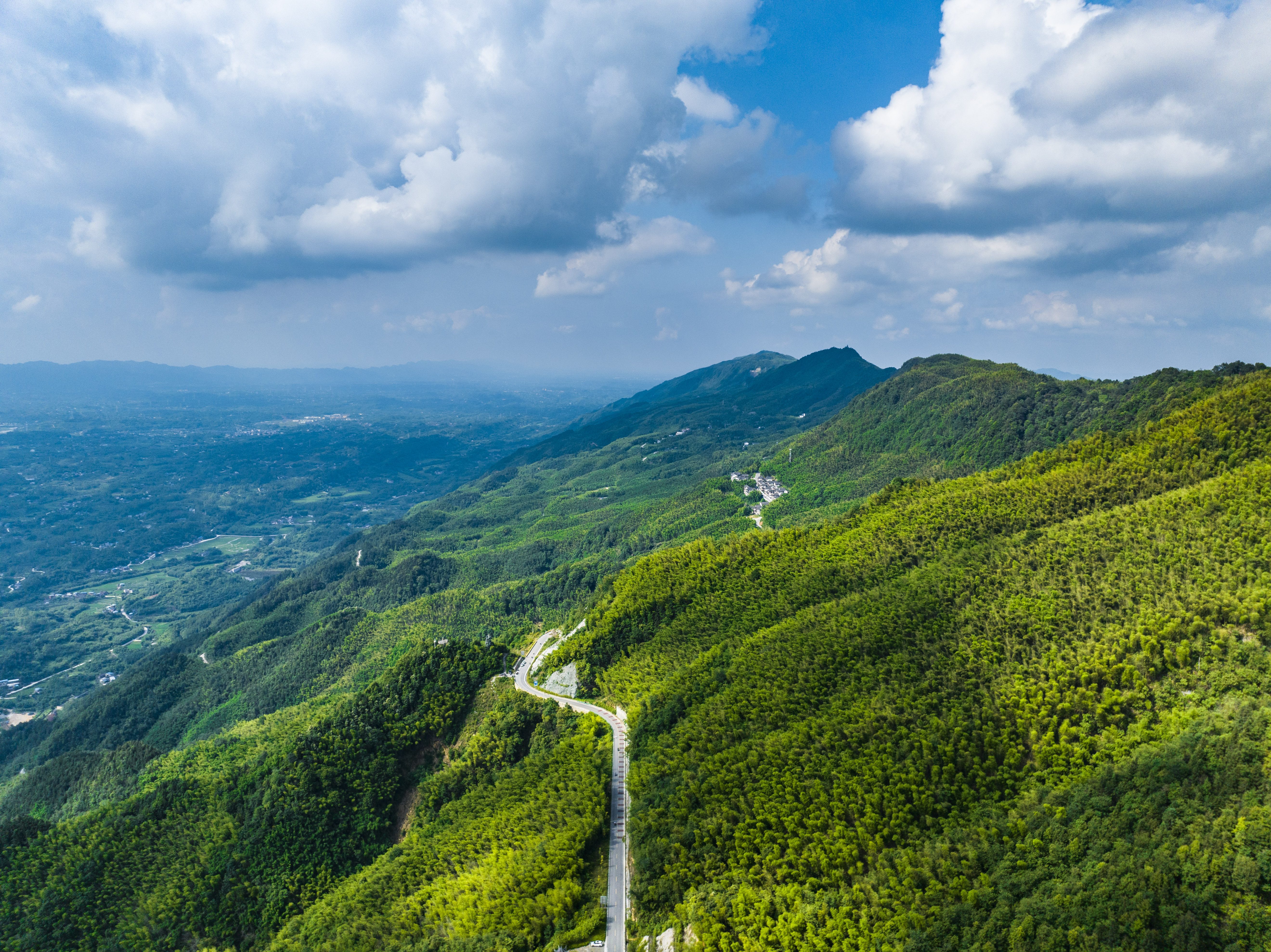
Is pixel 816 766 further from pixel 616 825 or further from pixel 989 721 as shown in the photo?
pixel 616 825

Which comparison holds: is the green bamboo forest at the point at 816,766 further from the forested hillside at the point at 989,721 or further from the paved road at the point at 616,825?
the paved road at the point at 616,825

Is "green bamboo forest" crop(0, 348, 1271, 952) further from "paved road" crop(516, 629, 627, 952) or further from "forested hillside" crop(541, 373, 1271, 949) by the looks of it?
"paved road" crop(516, 629, 627, 952)

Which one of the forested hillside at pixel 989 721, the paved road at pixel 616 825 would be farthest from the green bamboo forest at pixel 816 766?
the paved road at pixel 616 825

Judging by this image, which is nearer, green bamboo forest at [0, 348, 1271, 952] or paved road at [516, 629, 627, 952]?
green bamboo forest at [0, 348, 1271, 952]

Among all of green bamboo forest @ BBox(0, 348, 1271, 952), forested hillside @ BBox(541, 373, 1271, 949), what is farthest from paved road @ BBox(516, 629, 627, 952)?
forested hillside @ BBox(541, 373, 1271, 949)

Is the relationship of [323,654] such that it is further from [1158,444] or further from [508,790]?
[1158,444]

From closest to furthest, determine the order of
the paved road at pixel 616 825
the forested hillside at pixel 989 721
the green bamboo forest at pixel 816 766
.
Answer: the forested hillside at pixel 989 721 → the green bamboo forest at pixel 816 766 → the paved road at pixel 616 825

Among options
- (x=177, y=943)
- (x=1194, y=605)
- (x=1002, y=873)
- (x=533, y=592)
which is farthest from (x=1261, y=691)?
(x=533, y=592)
